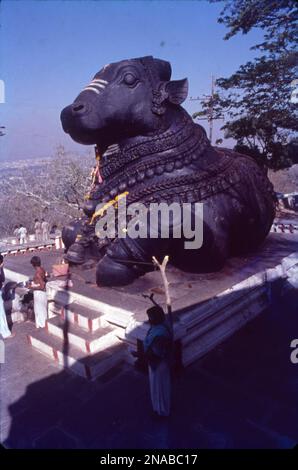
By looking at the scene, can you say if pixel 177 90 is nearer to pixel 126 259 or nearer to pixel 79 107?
pixel 79 107

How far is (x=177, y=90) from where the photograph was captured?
5.50 meters

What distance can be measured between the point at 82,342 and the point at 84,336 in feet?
0.26

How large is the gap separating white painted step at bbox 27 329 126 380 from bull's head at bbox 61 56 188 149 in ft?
10.2

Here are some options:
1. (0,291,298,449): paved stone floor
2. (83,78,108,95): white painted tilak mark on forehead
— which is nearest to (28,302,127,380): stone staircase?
(0,291,298,449): paved stone floor

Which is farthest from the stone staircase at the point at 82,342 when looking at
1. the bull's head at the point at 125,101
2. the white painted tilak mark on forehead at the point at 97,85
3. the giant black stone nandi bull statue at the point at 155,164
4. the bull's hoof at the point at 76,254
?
the white painted tilak mark on forehead at the point at 97,85

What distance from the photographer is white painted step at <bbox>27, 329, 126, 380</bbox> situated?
419cm

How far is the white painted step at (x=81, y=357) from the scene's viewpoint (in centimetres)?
419

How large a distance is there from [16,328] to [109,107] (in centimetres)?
376

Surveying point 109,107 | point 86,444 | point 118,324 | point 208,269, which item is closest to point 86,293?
point 118,324

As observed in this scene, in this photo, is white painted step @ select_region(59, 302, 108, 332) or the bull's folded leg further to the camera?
the bull's folded leg

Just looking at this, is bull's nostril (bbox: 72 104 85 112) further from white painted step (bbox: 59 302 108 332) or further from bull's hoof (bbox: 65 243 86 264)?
white painted step (bbox: 59 302 108 332)

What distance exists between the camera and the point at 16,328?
571cm

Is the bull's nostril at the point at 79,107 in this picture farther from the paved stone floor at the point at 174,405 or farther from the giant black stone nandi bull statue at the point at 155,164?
the paved stone floor at the point at 174,405
